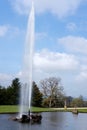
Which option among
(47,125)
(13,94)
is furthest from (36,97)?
(47,125)

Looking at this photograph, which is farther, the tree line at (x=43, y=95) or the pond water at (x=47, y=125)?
the tree line at (x=43, y=95)

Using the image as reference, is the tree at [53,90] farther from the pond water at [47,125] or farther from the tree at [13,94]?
the pond water at [47,125]

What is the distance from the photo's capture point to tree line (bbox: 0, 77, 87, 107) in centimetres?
8194

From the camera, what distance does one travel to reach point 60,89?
3910 inches

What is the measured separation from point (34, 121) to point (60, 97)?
67.1 m

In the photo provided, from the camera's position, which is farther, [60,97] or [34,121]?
[60,97]

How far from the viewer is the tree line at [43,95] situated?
81.9 metres

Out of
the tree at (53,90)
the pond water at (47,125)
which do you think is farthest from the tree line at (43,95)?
the pond water at (47,125)

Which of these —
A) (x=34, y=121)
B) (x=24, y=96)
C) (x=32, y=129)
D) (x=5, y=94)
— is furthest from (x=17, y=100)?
(x=32, y=129)

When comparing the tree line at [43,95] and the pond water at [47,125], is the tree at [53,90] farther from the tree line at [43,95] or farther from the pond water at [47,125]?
the pond water at [47,125]

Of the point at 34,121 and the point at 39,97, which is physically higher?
the point at 39,97

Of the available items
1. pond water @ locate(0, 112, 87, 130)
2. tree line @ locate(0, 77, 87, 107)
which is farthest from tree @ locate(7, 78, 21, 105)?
pond water @ locate(0, 112, 87, 130)

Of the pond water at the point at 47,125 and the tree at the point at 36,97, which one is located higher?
the tree at the point at 36,97

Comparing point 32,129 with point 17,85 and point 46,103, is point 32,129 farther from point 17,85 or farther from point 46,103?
point 46,103
